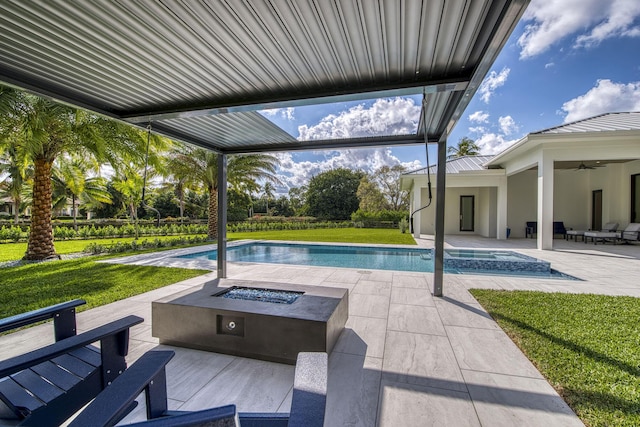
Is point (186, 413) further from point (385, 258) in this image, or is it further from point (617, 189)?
point (617, 189)

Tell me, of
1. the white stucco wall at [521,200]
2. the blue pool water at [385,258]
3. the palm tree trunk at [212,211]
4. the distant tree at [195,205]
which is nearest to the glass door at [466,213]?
the white stucco wall at [521,200]

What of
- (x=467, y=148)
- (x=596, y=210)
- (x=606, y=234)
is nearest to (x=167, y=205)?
(x=606, y=234)

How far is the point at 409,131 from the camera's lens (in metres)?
5.02

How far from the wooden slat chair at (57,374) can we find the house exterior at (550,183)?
9.23 meters

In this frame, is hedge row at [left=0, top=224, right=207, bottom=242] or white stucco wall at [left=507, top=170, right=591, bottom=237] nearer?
hedge row at [left=0, top=224, right=207, bottom=242]

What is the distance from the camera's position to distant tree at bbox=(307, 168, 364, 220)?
34906mm

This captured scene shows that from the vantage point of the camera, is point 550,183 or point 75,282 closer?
point 75,282

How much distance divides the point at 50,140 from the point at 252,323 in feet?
32.6

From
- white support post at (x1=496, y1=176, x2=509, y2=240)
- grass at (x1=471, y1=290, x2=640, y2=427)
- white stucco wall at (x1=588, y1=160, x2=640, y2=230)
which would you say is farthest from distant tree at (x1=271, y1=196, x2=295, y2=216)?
grass at (x1=471, y1=290, x2=640, y2=427)

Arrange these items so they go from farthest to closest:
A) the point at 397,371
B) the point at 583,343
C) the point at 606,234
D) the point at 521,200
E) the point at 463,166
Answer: the point at 463,166 → the point at 521,200 → the point at 606,234 → the point at 583,343 → the point at 397,371

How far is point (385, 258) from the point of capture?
10.7 metres

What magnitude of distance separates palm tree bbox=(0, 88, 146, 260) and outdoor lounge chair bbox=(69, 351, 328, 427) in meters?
8.83

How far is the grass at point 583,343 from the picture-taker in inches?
94.5

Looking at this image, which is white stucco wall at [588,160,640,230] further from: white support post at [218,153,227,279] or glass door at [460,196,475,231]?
white support post at [218,153,227,279]
